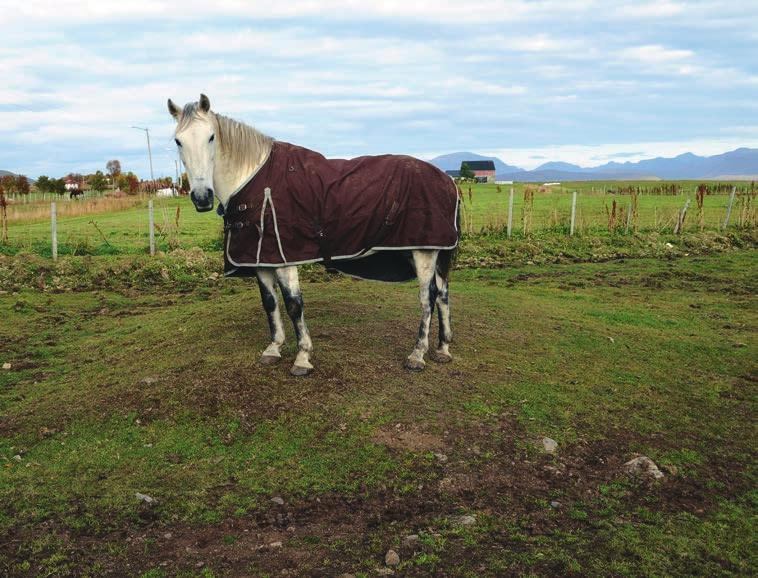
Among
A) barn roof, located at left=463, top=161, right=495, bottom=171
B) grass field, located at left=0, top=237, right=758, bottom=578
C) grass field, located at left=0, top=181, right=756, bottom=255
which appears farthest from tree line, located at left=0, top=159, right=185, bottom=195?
barn roof, located at left=463, top=161, right=495, bottom=171

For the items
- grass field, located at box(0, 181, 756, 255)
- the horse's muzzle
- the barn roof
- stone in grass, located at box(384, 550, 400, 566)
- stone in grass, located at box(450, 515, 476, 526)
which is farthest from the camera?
the barn roof

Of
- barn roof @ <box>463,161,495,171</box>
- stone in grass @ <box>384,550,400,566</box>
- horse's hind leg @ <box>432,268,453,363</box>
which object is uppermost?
barn roof @ <box>463,161,495,171</box>

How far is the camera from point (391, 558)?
12.2 feet

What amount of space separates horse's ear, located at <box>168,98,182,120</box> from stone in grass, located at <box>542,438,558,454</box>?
4190mm

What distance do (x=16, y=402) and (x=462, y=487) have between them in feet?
15.4

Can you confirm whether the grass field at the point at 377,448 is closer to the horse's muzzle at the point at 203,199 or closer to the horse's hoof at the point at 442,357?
the horse's hoof at the point at 442,357

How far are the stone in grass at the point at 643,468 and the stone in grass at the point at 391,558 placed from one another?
210cm

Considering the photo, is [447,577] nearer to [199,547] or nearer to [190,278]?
[199,547]

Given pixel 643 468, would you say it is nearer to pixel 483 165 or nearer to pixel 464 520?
pixel 464 520

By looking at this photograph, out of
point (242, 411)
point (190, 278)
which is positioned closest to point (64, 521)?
point (242, 411)

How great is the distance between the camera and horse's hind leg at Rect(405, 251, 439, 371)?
653 centimetres

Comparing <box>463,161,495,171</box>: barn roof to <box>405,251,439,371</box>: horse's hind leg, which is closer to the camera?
<box>405,251,439,371</box>: horse's hind leg

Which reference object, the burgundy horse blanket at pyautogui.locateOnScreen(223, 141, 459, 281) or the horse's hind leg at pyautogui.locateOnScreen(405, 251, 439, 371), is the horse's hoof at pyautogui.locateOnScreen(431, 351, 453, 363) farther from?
the burgundy horse blanket at pyautogui.locateOnScreen(223, 141, 459, 281)

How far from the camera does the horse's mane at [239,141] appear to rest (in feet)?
19.2
